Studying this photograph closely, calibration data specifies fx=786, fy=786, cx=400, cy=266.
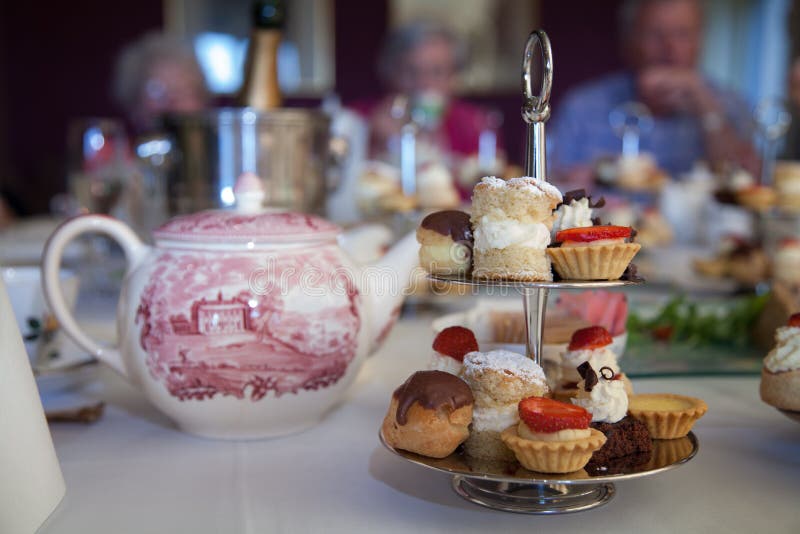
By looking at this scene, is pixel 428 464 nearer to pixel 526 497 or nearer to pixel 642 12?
pixel 526 497

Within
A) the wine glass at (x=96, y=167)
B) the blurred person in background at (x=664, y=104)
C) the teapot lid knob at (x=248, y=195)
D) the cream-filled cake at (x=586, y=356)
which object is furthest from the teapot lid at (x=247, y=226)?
the blurred person in background at (x=664, y=104)

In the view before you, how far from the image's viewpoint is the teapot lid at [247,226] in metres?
0.73

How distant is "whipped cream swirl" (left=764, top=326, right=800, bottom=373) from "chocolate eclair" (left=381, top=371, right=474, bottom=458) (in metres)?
0.29

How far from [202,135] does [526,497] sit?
82 cm

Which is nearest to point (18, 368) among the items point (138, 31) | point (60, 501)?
point (60, 501)

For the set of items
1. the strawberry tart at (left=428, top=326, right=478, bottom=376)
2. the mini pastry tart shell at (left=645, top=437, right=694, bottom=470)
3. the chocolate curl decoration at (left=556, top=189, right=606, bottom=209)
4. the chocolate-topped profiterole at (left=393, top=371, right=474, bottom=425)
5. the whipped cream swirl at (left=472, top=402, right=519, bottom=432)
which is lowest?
the mini pastry tart shell at (left=645, top=437, right=694, bottom=470)

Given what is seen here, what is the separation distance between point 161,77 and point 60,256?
2574 millimetres

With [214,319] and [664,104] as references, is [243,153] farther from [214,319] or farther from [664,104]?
[664,104]

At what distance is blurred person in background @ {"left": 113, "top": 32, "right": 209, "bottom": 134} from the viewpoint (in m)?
3.16

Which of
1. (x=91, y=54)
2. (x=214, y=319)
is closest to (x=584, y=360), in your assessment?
(x=214, y=319)

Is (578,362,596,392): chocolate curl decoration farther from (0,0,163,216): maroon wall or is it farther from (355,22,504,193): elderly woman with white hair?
(0,0,163,216): maroon wall

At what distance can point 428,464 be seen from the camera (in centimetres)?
56

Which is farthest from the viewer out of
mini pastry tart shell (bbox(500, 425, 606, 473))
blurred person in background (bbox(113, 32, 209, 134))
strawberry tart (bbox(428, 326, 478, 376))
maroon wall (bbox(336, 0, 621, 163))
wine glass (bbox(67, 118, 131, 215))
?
maroon wall (bbox(336, 0, 621, 163))

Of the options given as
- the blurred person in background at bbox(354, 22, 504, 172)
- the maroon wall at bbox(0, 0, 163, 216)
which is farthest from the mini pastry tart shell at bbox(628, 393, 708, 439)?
the maroon wall at bbox(0, 0, 163, 216)
